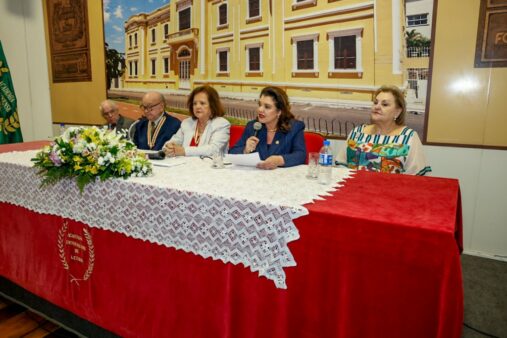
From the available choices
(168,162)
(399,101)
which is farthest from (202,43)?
(399,101)

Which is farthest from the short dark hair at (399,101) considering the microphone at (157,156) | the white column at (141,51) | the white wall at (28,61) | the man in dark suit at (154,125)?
the white wall at (28,61)

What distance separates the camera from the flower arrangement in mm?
1651

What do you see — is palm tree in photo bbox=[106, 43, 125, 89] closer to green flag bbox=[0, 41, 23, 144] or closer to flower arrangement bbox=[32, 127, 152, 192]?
green flag bbox=[0, 41, 23, 144]

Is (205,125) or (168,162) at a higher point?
(205,125)

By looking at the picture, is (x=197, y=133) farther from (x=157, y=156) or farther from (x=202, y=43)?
(x=202, y=43)

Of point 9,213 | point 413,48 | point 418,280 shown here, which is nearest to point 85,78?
point 9,213

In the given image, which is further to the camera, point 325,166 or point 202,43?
point 202,43

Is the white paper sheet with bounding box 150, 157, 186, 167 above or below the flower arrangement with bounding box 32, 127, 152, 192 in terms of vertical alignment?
below

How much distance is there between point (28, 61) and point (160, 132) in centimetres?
363

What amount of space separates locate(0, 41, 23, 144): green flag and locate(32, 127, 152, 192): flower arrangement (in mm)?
3383

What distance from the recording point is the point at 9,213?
209 cm

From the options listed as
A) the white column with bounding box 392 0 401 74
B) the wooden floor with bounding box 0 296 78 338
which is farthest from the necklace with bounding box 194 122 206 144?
the white column with bounding box 392 0 401 74

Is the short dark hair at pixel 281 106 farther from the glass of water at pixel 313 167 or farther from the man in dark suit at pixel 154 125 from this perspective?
the man in dark suit at pixel 154 125
